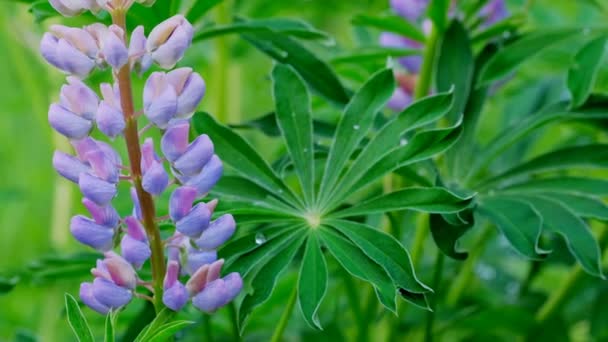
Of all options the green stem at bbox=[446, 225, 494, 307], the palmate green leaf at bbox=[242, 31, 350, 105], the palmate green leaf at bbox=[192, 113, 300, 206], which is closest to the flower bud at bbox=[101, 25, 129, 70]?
the palmate green leaf at bbox=[192, 113, 300, 206]

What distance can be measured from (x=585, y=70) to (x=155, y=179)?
21.5 inches

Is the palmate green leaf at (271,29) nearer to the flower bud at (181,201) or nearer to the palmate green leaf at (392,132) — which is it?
the palmate green leaf at (392,132)

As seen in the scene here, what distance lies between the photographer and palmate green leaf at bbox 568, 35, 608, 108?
1059 millimetres

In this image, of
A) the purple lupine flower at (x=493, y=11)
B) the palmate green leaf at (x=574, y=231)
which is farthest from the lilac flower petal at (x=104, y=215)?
Answer: the purple lupine flower at (x=493, y=11)

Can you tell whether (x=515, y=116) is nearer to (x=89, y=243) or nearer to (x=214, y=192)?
(x=214, y=192)

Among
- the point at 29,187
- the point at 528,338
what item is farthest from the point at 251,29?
the point at 29,187

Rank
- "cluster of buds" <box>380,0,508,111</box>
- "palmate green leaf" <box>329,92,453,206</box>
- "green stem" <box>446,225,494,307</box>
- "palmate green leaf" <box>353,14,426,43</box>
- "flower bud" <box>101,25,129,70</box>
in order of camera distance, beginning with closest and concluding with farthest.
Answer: "flower bud" <box>101,25,129,70</box>, "palmate green leaf" <box>329,92,453,206</box>, "palmate green leaf" <box>353,14,426,43</box>, "cluster of buds" <box>380,0,508,111</box>, "green stem" <box>446,225,494,307</box>

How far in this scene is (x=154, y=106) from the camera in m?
0.77

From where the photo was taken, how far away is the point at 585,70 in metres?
1.08

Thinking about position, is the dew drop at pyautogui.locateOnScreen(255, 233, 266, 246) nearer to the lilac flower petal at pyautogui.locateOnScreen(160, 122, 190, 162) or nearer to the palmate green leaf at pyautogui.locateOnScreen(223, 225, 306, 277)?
the palmate green leaf at pyautogui.locateOnScreen(223, 225, 306, 277)

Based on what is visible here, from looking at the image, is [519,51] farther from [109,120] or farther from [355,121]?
[109,120]

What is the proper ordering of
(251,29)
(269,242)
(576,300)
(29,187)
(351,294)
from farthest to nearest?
(29,187) → (576,300) → (351,294) → (251,29) → (269,242)

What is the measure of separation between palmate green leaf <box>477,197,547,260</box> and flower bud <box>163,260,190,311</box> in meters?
0.34

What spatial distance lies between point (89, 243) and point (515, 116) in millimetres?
716
